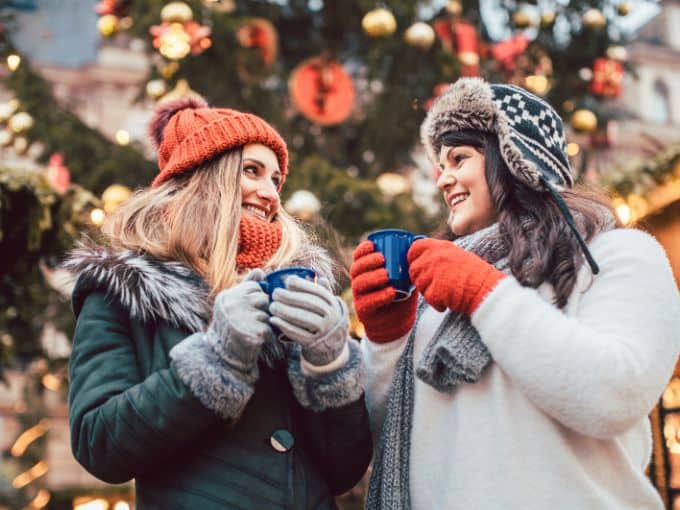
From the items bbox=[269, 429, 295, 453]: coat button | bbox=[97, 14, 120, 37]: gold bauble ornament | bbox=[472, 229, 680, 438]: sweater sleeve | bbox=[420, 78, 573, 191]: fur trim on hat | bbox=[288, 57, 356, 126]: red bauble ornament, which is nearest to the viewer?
bbox=[472, 229, 680, 438]: sweater sleeve

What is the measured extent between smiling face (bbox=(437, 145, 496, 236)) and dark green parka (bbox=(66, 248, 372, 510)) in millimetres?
455

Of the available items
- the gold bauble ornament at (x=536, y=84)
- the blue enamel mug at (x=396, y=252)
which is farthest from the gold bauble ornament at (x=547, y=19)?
the blue enamel mug at (x=396, y=252)

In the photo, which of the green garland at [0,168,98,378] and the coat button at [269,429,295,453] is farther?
the green garland at [0,168,98,378]

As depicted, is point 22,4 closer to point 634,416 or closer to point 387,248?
point 387,248

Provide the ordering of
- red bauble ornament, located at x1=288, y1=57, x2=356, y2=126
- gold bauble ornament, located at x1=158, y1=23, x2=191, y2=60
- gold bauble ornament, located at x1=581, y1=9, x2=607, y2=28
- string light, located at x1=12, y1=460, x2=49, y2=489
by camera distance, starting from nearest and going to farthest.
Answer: gold bauble ornament, located at x1=158, y1=23, x2=191, y2=60
gold bauble ornament, located at x1=581, y1=9, x2=607, y2=28
red bauble ornament, located at x1=288, y1=57, x2=356, y2=126
string light, located at x1=12, y1=460, x2=49, y2=489

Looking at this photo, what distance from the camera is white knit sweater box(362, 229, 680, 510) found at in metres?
1.60

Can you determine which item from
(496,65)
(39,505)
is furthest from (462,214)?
(39,505)

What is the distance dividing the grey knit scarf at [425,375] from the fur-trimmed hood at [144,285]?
1.66ft

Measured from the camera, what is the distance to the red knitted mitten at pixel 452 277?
67.5 inches

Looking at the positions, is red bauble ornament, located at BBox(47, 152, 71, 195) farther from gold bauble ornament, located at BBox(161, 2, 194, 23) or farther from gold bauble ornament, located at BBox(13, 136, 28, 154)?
gold bauble ornament, located at BBox(161, 2, 194, 23)

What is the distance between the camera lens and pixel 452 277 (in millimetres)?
1732

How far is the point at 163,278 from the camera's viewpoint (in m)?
1.88

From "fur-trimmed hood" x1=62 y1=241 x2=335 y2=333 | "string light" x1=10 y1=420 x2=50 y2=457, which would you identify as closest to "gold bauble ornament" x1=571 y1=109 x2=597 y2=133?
"fur-trimmed hood" x1=62 y1=241 x2=335 y2=333

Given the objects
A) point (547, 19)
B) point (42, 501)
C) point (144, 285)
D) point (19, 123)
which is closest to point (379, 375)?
point (144, 285)
